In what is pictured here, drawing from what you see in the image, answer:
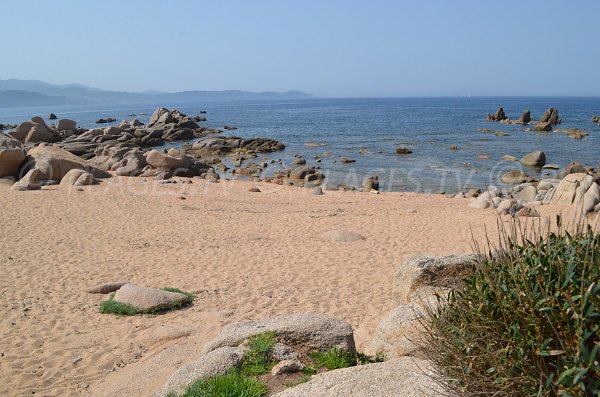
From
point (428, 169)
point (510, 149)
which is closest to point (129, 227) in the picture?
point (428, 169)

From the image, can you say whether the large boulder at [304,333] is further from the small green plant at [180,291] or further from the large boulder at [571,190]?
the large boulder at [571,190]

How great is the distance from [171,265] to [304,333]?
6311 millimetres

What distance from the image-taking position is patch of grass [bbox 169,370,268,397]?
4309 millimetres

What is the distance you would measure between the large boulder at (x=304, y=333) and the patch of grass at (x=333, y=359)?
0.28ft

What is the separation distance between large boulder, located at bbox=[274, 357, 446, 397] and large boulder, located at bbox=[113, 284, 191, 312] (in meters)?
5.00

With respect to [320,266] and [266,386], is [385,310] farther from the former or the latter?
[266,386]

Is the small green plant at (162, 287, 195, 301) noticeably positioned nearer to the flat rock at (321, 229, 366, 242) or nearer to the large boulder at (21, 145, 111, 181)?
the flat rock at (321, 229, 366, 242)

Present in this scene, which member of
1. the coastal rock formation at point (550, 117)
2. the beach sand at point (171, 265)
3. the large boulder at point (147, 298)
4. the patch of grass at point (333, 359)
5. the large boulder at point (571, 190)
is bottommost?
the beach sand at point (171, 265)

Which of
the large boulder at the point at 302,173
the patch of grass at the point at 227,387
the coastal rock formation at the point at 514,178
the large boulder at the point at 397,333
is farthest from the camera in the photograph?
the large boulder at the point at 302,173

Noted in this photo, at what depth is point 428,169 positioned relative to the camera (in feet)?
96.6

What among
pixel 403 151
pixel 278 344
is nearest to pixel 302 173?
pixel 403 151

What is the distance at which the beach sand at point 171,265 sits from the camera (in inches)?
265

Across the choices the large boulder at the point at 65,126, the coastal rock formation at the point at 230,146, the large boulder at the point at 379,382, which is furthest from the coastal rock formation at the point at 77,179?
the large boulder at the point at 65,126

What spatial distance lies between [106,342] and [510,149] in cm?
3558
